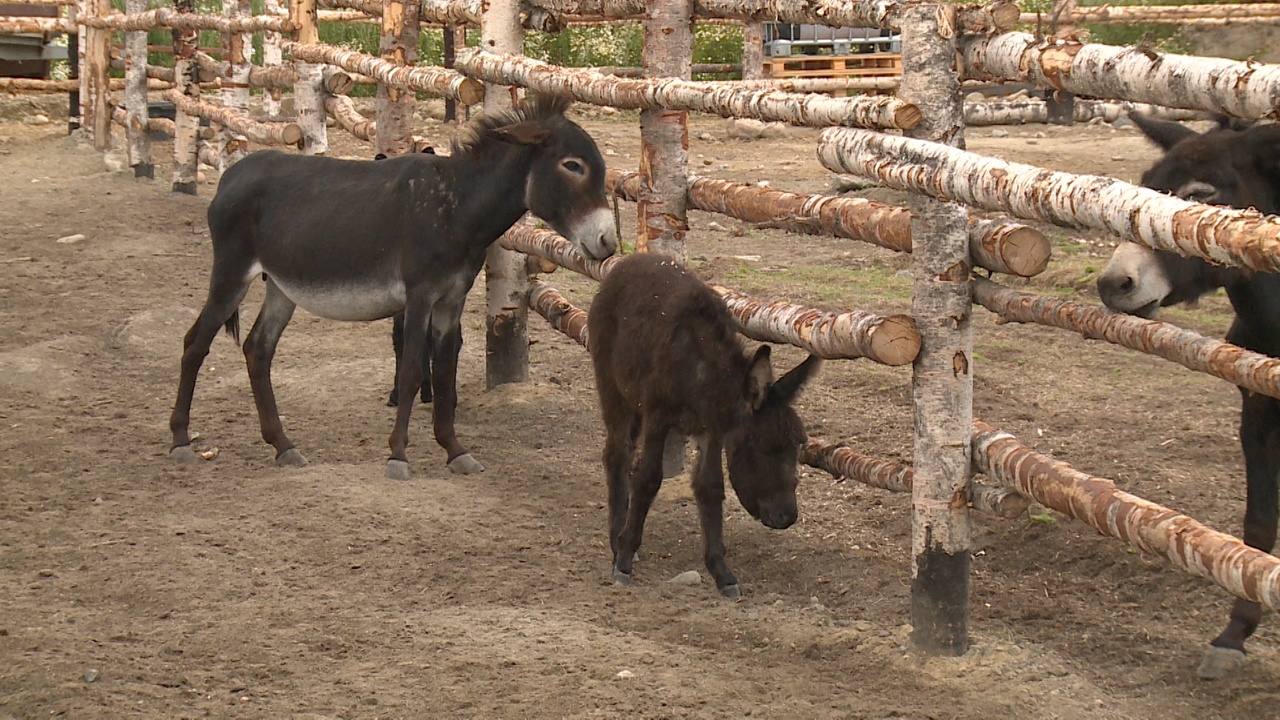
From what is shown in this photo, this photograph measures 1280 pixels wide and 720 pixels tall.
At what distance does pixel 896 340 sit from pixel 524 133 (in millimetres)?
2538

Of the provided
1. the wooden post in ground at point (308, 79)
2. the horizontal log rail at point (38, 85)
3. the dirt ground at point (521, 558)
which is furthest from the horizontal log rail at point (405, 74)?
the horizontal log rail at point (38, 85)

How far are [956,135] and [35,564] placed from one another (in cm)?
378

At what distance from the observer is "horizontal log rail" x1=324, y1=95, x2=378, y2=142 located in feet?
27.1

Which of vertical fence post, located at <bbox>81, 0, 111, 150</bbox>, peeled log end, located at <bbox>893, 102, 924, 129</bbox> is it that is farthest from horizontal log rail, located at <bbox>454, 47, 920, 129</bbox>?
vertical fence post, located at <bbox>81, 0, 111, 150</bbox>

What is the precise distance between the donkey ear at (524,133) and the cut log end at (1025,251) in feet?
8.88

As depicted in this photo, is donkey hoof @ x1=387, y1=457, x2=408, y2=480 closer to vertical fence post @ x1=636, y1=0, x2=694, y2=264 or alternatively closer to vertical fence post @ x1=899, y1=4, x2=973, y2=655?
vertical fence post @ x1=636, y1=0, x2=694, y2=264

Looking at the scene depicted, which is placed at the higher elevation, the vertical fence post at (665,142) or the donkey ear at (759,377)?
the vertical fence post at (665,142)

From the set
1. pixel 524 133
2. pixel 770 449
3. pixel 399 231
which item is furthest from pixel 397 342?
pixel 770 449

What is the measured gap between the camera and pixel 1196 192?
4039mm

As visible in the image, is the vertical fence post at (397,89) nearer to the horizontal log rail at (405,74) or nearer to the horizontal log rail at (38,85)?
the horizontal log rail at (405,74)

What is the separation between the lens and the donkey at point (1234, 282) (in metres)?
4.07

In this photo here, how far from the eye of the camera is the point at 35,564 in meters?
4.95

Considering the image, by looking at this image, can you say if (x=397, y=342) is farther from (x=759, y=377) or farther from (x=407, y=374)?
(x=759, y=377)

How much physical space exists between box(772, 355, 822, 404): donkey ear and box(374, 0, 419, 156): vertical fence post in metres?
3.61
